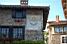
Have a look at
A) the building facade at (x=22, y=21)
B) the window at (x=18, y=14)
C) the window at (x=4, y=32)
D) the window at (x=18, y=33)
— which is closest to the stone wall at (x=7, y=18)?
the building facade at (x=22, y=21)

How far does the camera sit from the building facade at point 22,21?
2331cm

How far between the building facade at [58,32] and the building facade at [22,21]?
5.86 metres

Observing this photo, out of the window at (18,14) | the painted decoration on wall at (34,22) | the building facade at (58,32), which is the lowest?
the building facade at (58,32)

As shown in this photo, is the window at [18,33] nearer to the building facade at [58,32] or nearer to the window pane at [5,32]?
the window pane at [5,32]

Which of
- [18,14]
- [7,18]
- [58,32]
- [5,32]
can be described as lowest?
[58,32]

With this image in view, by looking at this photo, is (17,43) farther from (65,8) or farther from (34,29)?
(65,8)

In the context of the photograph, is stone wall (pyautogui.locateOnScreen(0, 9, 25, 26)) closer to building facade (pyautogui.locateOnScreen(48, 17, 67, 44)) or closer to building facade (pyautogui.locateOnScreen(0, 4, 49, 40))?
building facade (pyautogui.locateOnScreen(0, 4, 49, 40))

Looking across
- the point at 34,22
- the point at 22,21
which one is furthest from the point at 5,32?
the point at 34,22

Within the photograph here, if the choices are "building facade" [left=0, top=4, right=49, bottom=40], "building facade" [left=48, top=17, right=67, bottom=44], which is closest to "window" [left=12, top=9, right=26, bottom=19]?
"building facade" [left=0, top=4, right=49, bottom=40]

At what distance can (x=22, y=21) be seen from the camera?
2377cm

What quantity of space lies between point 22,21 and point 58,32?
24.1 feet

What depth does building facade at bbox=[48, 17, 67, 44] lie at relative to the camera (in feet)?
95.6

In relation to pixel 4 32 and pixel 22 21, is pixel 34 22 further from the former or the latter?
pixel 4 32

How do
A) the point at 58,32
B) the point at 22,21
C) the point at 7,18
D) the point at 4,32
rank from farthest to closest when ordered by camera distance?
1. the point at 58,32
2. the point at 7,18
3. the point at 22,21
4. the point at 4,32
